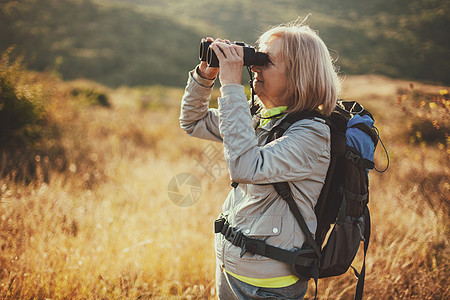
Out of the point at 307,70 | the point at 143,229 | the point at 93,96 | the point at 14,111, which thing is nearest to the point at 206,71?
the point at 307,70

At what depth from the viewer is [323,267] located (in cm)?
126

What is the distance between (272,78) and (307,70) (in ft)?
0.46

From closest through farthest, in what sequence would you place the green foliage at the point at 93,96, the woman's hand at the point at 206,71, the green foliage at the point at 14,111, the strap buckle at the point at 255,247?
the strap buckle at the point at 255,247
the woman's hand at the point at 206,71
the green foliage at the point at 14,111
the green foliage at the point at 93,96

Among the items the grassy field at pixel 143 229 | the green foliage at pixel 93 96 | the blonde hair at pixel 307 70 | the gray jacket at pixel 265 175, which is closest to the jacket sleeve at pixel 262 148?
the gray jacket at pixel 265 175

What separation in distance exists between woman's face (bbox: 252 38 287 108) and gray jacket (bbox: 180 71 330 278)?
10 centimetres

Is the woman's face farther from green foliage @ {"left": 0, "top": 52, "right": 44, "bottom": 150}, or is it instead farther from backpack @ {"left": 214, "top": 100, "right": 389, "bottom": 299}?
green foliage @ {"left": 0, "top": 52, "right": 44, "bottom": 150}

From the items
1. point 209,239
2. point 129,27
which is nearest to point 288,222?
point 209,239

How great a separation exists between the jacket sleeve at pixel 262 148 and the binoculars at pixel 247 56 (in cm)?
15

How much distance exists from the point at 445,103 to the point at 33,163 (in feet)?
15.0

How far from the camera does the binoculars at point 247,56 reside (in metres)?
1.19

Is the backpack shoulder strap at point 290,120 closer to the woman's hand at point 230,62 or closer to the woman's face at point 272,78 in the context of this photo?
the woman's face at point 272,78

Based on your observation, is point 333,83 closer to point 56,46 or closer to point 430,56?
point 430,56

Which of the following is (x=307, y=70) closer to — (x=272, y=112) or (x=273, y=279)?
(x=272, y=112)

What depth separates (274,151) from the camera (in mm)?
1101
